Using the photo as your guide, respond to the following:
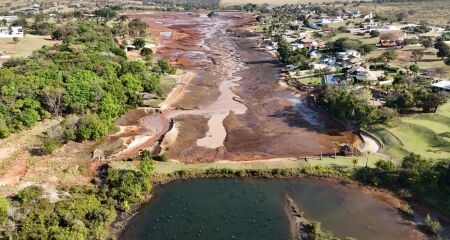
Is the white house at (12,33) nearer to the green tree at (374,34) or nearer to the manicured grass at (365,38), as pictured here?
the manicured grass at (365,38)

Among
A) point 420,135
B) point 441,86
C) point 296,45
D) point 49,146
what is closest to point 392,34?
point 296,45

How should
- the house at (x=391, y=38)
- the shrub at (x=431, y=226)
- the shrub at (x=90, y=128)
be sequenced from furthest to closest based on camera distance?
1. the house at (x=391, y=38)
2. the shrub at (x=90, y=128)
3. the shrub at (x=431, y=226)

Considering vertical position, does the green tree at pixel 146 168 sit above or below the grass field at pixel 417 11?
below

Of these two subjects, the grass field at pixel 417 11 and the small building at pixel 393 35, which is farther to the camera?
the grass field at pixel 417 11

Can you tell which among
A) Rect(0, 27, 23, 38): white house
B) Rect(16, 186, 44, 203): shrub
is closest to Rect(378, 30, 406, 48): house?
Rect(16, 186, 44, 203): shrub

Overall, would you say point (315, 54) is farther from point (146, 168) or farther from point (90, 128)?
point (146, 168)

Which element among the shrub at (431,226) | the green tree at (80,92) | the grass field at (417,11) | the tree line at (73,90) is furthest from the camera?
the grass field at (417,11)

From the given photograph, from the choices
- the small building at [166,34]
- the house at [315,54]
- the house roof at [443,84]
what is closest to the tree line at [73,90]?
the house at [315,54]
